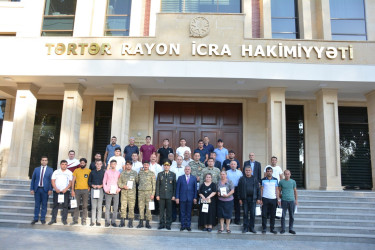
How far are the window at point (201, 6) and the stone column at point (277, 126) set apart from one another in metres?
4.78

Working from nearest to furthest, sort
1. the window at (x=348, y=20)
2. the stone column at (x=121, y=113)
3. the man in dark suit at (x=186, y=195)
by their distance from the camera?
the man in dark suit at (x=186, y=195)
the stone column at (x=121, y=113)
the window at (x=348, y=20)

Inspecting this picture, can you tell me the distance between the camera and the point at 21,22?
13750 millimetres

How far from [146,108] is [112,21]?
4.35m

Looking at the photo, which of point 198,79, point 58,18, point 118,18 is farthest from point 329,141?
point 58,18

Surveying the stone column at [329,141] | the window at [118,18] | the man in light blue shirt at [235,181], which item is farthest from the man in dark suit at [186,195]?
the window at [118,18]

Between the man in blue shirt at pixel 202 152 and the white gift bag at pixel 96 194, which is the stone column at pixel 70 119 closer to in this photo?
the white gift bag at pixel 96 194

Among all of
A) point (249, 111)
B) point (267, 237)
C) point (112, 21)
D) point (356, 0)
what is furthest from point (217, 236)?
point (356, 0)

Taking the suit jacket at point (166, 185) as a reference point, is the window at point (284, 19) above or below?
above

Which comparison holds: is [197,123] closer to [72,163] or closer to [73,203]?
[72,163]

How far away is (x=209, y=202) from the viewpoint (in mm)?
7320

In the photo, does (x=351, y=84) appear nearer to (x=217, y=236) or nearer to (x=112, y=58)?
(x=217, y=236)

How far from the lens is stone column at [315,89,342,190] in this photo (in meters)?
10.5

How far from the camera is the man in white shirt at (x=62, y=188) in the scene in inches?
302

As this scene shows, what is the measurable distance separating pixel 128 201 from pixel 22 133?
6413 millimetres
